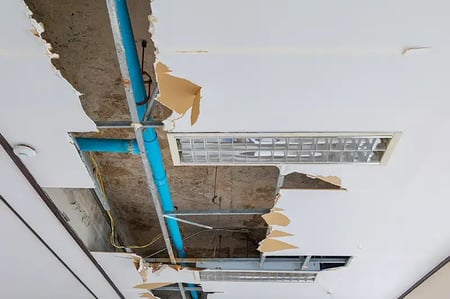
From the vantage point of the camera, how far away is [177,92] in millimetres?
1786

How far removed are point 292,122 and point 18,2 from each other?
1206mm

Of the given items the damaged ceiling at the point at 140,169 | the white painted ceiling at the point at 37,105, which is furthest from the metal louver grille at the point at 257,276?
the white painted ceiling at the point at 37,105

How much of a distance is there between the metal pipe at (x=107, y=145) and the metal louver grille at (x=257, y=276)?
162cm

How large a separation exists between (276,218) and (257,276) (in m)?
1.04

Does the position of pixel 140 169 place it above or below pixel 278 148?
above

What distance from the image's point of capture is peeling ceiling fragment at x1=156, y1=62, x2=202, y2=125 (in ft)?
5.59

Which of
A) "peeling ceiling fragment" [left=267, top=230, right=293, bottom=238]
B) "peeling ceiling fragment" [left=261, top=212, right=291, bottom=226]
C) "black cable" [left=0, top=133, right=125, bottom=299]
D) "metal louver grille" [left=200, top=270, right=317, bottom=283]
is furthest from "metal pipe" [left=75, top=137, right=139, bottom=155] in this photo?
"metal louver grille" [left=200, top=270, right=317, bottom=283]

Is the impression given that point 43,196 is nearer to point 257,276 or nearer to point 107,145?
point 107,145

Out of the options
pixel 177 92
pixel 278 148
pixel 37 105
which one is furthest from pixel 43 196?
pixel 278 148

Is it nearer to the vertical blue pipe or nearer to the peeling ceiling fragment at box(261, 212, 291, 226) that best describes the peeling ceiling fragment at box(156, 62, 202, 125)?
the vertical blue pipe

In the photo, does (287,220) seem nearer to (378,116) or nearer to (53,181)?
(378,116)

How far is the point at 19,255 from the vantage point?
295 centimetres

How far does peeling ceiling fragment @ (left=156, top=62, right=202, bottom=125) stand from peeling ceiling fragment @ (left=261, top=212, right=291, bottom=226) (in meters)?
1.02

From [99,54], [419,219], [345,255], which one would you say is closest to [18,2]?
[99,54]
